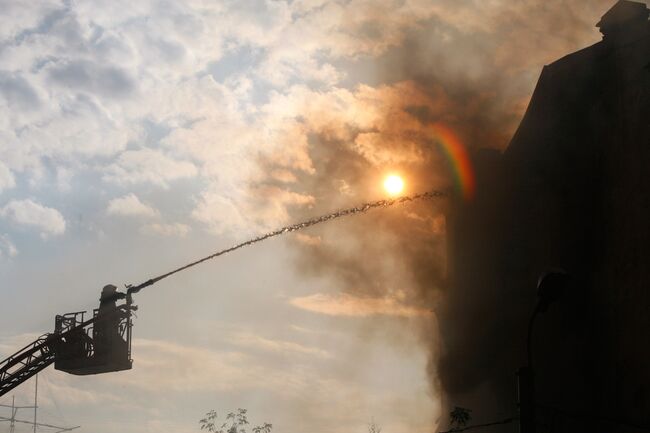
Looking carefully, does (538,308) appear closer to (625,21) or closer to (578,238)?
(578,238)

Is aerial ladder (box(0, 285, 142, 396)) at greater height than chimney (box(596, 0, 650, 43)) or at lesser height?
lesser

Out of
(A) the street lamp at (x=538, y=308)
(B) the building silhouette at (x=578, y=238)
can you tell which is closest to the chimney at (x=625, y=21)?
(B) the building silhouette at (x=578, y=238)

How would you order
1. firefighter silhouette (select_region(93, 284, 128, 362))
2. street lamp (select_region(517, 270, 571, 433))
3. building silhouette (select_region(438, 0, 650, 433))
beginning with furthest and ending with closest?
1. firefighter silhouette (select_region(93, 284, 128, 362))
2. building silhouette (select_region(438, 0, 650, 433))
3. street lamp (select_region(517, 270, 571, 433))

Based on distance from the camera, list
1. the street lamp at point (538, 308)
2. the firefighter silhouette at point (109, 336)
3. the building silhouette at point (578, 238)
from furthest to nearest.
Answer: the firefighter silhouette at point (109, 336) → the building silhouette at point (578, 238) → the street lamp at point (538, 308)

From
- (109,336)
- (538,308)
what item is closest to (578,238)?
(109,336)

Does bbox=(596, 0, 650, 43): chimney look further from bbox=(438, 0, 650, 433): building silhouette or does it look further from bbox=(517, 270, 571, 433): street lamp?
bbox=(517, 270, 571, 433): street lamp

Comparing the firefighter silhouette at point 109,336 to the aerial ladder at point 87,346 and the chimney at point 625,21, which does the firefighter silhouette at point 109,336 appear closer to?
the aerial ladder at point 87,346

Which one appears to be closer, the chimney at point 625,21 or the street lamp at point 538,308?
the street lamp at point 538,308

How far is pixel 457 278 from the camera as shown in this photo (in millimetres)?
51938

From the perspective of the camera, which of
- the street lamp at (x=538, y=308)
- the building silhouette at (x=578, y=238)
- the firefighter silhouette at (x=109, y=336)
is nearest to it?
the street lamp at (x=538, y=308)

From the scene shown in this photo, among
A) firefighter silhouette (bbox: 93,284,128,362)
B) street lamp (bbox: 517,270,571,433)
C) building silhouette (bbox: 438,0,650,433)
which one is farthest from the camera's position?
firefighter silhouette (bbox: 93,284,128,362)

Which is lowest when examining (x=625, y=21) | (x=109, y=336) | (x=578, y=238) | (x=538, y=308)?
(x=538, y=308)

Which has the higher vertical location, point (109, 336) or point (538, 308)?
point (109, 336)

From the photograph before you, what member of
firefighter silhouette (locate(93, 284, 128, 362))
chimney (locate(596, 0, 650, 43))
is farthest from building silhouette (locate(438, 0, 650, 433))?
firefighter silhouette (locate(93, 284, 128, 362))
